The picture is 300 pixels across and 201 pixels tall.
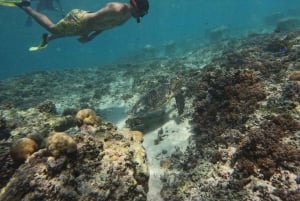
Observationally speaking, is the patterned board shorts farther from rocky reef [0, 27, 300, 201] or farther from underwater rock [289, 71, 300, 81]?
underwater rock [289, 71, 300, 81]

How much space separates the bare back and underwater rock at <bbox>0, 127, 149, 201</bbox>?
6446mm

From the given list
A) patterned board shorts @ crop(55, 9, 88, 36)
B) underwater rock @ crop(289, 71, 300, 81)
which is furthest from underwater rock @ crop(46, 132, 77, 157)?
patterned board shorts @ crop(55, 9, 88, 36)

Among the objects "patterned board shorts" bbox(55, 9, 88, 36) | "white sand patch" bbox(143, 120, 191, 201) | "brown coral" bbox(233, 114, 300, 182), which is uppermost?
"patterned board shorts" bbox(55, 9, 88, 36)

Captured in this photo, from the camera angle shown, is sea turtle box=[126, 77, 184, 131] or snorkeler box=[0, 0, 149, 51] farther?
sea turtle box=[126, 77, 184, 131]

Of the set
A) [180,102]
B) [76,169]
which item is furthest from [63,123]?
[76,169]

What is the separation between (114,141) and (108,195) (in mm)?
1413

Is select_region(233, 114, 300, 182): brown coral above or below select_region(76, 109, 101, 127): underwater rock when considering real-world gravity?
below

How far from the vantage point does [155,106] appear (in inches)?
448

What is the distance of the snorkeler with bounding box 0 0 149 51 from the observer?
33.3 feet

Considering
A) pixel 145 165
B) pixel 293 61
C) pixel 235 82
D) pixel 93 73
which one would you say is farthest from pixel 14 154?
pixel 93 73

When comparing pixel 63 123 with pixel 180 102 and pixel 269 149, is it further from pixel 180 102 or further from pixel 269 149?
pixel 269 149

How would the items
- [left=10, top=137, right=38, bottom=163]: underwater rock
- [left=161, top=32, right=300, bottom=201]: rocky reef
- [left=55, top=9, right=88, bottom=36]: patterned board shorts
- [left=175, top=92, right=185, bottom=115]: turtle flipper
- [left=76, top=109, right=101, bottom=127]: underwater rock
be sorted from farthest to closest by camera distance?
[left=55, top=9, right=88, bottom=36]: patterned board shorts → [left=175, top=92, right=185, bottom=115]: turtle flipper → [left=76, top=109, right=101, bottom=127]: underwater rock → [left=10, top=137, right=38, bottom=163]: underwater rock → [left=161, top=32, right=300, bottom=201]: rocky reef

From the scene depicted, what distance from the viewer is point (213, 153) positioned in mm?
6363

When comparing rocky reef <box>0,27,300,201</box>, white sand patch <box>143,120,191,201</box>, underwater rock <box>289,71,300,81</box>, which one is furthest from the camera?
underwater rock <box>289,71,300,81</box>
